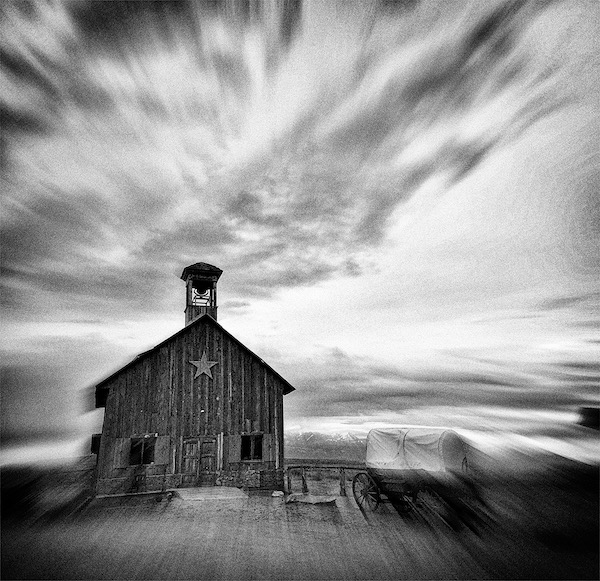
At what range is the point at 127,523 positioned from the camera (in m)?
16.0

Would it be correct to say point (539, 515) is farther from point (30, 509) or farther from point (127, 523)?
point (30, 509)

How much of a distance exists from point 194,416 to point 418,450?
1131 cm

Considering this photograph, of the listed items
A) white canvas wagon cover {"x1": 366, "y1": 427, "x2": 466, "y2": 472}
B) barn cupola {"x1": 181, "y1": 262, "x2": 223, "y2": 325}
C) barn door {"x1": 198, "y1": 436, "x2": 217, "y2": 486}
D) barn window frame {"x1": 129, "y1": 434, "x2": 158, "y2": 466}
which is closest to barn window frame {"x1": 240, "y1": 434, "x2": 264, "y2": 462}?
barn door {"x1": 198, "y1": 436, "x2": 217, "y2": 486}

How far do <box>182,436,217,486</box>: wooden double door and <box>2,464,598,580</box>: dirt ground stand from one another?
2325mm

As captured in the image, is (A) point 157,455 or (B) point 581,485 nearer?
(B) point 581,485

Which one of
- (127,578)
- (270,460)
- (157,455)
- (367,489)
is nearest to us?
(127,578)

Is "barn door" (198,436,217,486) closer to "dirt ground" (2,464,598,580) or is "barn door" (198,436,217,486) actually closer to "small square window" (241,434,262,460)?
"small square window" (241,434,262,460)

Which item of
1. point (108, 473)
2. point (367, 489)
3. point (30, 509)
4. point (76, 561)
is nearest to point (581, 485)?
point (367, 489)

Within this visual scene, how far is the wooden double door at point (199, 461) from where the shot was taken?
21094mm

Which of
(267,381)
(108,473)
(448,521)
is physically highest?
(267,381)

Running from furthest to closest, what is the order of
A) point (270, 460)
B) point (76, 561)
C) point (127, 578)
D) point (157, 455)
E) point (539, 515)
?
1. point (270, 460)
2. point (157, 455)
3. point (539, 515)
4. point (76, 561)
5. point (127, 578)

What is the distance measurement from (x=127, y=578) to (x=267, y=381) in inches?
523

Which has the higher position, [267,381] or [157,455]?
[267,381]

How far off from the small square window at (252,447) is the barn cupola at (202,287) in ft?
24.2
